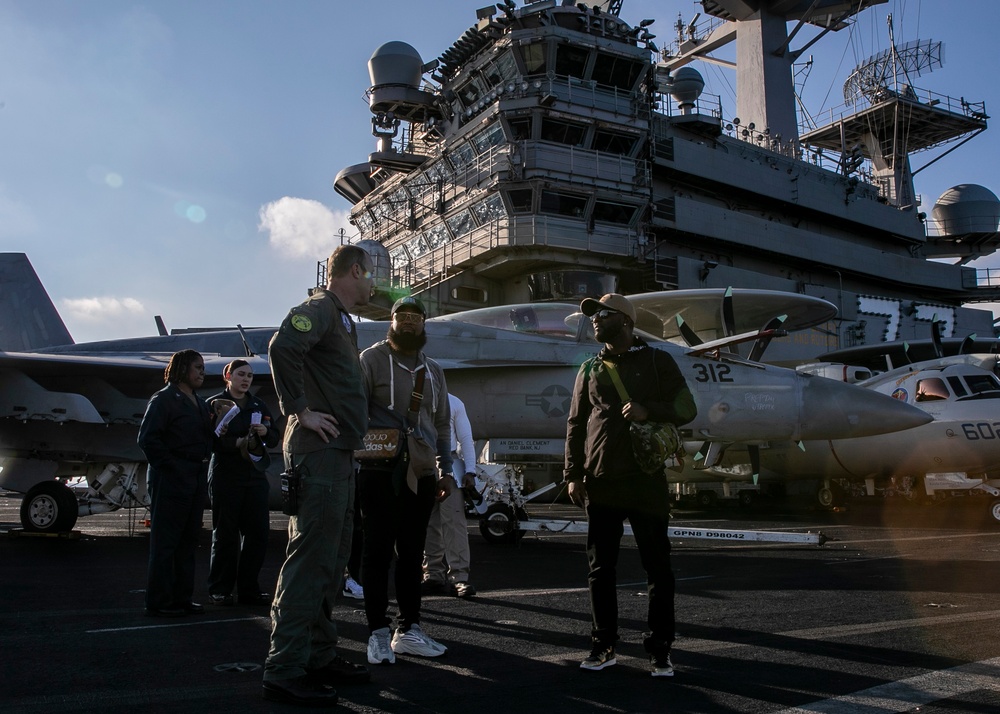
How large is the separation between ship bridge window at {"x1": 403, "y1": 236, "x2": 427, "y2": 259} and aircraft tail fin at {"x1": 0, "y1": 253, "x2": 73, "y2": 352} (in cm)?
2570

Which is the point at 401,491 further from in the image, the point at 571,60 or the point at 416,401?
the point at 571,60

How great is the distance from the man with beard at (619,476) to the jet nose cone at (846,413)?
6.70m

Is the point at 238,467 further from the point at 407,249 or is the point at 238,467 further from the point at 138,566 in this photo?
the point at 407,249

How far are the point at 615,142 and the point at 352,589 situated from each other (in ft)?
106

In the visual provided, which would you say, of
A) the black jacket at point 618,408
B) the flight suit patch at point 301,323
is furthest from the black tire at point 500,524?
the flight suit patch at point 301,323

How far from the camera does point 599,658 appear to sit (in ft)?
12.4

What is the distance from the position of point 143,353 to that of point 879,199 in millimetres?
51228

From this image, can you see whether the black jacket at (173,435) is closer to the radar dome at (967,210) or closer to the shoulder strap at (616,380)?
the shoulder strap at (616,380)

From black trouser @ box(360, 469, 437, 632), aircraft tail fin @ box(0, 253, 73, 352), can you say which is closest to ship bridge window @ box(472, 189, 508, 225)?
aircraft tail fin @ box(0, 253, 73, 352)

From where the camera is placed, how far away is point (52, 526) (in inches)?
407

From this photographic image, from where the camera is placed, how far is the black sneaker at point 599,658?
12.3ft

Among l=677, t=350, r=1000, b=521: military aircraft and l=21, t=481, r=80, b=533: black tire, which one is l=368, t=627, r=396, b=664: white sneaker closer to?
l=21, t=481, r=80, b=533: black tire

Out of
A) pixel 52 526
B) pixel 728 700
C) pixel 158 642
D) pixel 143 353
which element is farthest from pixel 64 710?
pixel 143 353

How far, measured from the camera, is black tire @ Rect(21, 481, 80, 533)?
10.3m
